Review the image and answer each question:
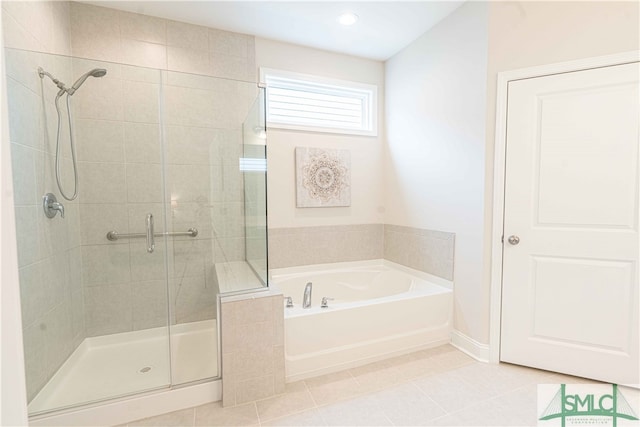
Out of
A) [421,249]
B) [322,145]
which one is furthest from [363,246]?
[322,145]

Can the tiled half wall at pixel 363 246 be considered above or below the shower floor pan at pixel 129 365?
above

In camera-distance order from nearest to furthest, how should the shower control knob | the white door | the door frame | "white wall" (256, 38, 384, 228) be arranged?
1. the white door
2. the door frame
3. the shower control knob
4. "white wall" (256, 38, 384, 228)

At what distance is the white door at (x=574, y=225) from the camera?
5.86ft

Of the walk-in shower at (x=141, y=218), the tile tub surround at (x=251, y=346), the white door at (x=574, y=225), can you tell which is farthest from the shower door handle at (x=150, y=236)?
the white door at (x=574, y=225)

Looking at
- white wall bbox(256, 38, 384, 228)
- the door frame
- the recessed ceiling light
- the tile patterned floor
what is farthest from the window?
the tile patterned floor

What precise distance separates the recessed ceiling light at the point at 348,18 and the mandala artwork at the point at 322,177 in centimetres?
107

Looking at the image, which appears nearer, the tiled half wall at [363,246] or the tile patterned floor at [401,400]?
the tile patterned floor at [401,400]

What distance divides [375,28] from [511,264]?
2.16m

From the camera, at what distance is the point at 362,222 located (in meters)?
3.19

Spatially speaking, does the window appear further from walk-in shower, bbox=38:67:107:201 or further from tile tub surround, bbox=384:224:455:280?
walk-in shower, bbox=38:67:107:201

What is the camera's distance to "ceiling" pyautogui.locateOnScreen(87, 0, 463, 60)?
7.43 ft

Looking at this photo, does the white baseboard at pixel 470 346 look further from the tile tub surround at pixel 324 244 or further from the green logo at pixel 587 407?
the tile tub surround at pixel 324 244

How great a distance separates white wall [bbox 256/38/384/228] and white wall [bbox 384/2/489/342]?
25 cm

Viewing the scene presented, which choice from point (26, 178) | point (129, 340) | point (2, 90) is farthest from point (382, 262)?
point (2, 90)
